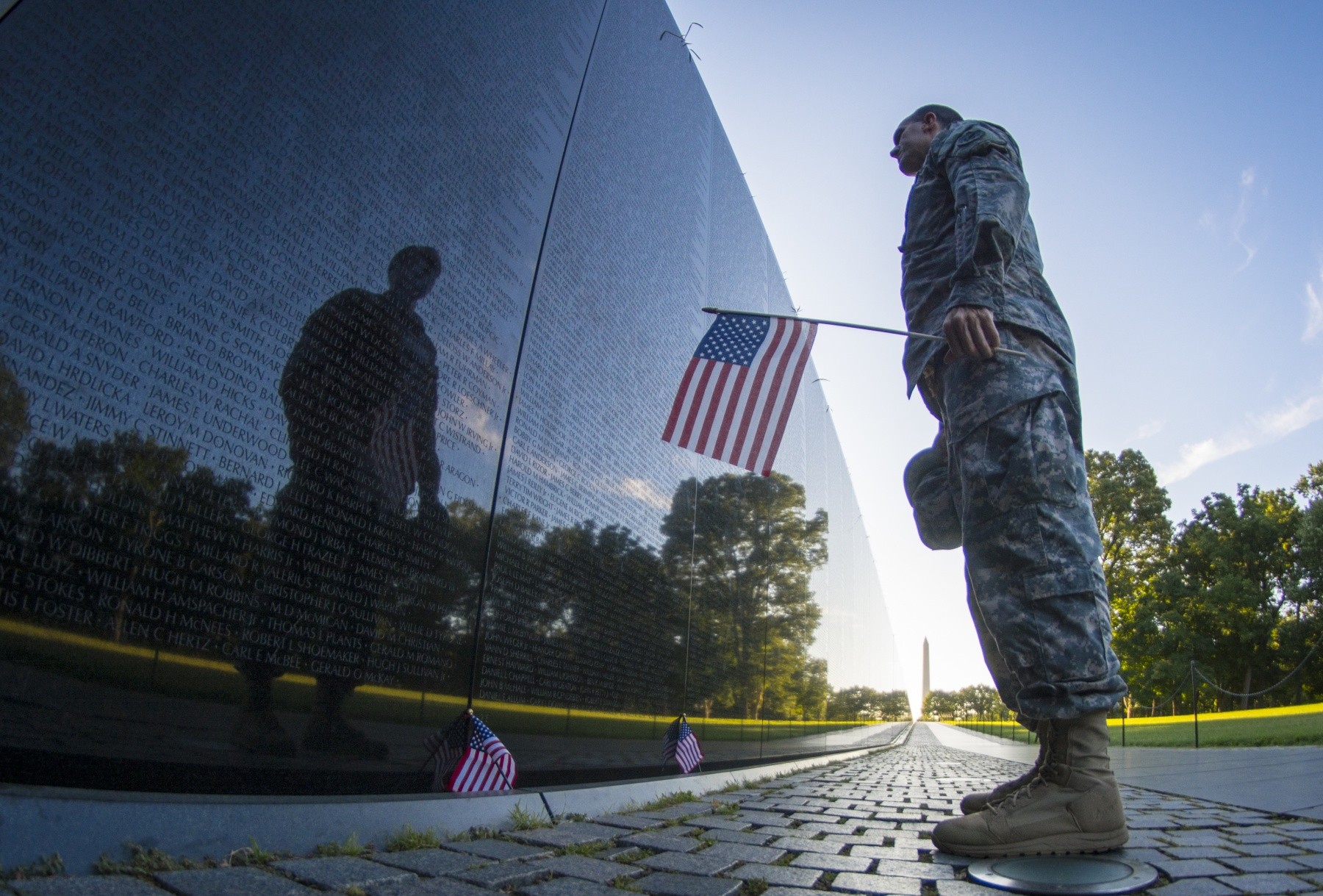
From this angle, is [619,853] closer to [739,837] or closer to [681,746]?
[739,837]

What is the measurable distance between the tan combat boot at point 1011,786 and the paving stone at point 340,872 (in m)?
1.59

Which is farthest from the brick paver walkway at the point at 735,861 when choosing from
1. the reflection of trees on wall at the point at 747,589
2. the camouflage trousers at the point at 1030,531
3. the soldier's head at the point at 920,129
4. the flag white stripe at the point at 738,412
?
the soldier's head at the point at 920,129

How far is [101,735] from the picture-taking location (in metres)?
1.44

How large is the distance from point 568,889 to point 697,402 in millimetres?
2298

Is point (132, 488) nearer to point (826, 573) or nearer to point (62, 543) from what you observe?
point (62, 543)

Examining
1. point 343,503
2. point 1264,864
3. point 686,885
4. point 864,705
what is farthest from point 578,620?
point 864,705

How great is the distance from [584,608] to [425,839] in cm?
139

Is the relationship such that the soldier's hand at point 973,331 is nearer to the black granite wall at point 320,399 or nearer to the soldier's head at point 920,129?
the soldier's head at point 920,129

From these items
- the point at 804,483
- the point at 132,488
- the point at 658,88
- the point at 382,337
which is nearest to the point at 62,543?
the point at 132,488

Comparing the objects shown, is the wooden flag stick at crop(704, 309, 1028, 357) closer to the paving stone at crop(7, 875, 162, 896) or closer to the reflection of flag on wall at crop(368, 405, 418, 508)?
the reflection of flag on wall at crop(368, 405, 418, 508)

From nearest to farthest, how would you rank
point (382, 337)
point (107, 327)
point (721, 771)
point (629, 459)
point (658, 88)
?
point (107, 327), point (382, 337), point (629, 459), point (721, 771), point (658, 88)

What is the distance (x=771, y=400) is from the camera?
347 centimetres

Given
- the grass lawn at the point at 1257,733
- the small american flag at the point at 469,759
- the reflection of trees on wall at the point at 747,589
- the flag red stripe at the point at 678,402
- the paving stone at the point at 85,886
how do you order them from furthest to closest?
the grass lawn at the point at 1257,733 < the reflection of trees on wall at the point at 747,589 < the flag red stripe at the point at 678,402 < the small american flag at the point at 469,759 < the paving stone at the point at 85,886

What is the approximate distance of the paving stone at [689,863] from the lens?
5.64 feet
